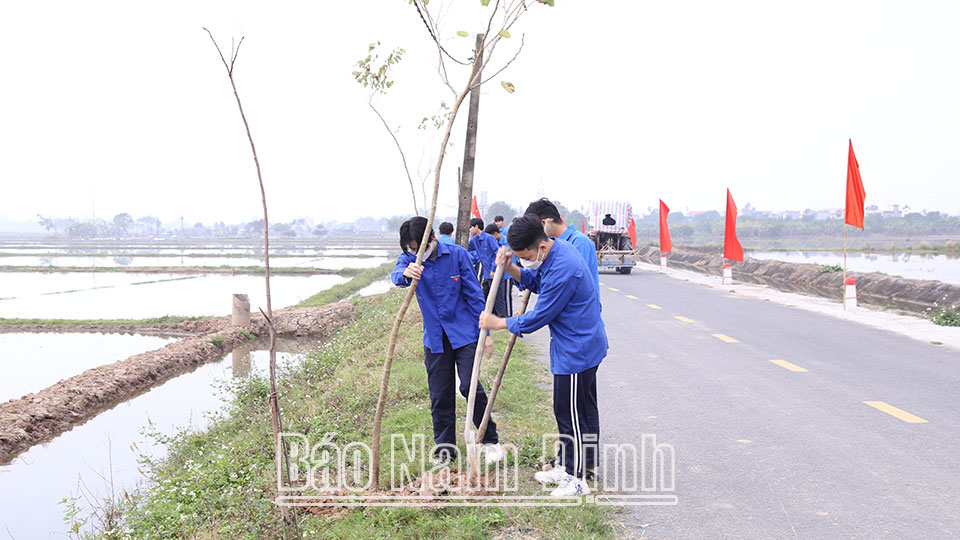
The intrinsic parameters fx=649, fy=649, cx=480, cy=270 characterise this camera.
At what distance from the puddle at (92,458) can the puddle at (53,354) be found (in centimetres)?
235

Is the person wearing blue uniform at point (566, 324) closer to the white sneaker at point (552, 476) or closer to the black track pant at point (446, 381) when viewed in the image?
the white sneaker at point (552, 476)

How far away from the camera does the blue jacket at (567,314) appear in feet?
12.1

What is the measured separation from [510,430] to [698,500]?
1656 millimetres

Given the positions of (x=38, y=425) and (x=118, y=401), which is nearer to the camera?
(x=38, y=425)

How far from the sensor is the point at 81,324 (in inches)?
753

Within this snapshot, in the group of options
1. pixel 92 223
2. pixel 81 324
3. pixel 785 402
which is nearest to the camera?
pixel 785 402

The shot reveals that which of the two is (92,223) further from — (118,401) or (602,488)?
(602,488)

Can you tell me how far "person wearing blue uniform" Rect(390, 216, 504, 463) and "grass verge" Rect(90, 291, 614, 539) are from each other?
0.62 meters

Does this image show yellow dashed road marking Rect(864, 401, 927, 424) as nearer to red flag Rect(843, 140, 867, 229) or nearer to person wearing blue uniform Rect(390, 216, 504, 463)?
person wearing blue uniform Rect(390, 216, 504, 463)

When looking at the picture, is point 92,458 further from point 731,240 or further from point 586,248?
point 731,240

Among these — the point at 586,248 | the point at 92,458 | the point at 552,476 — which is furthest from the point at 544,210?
the point at 92,458

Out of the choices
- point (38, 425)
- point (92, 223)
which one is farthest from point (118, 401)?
point (92, 223)

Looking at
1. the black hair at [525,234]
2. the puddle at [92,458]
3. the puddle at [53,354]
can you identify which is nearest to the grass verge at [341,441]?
the puddle at [92,458]

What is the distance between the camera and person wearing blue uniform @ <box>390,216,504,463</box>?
14.5ft
